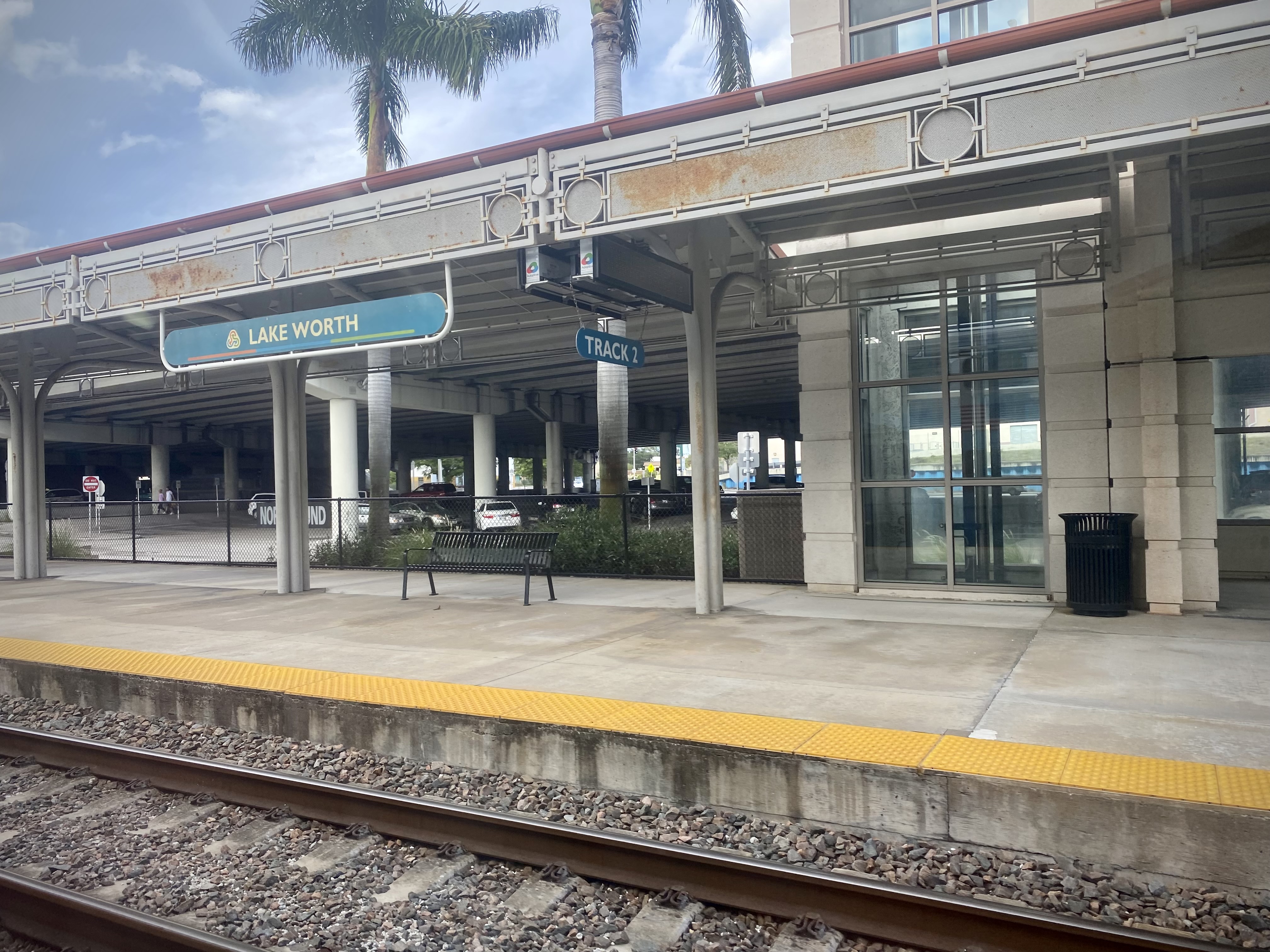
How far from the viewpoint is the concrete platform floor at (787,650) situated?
5.90 m

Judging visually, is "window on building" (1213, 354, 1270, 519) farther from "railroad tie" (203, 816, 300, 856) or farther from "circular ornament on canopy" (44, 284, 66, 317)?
"circular ornament on canopy" (44, 284, 66, 317)

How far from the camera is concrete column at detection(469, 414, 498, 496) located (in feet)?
141

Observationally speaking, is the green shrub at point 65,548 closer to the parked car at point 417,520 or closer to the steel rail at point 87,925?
the parked car at point 417,520

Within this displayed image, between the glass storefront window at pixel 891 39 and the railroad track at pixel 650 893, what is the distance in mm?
10282

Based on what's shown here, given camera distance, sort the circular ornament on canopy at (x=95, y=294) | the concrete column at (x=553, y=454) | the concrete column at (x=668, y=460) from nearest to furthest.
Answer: the circular ornament on canopy at (x=95, y=294) < the concrete column at (x=553, y=454) < the concrete column at (x=668, y=460)

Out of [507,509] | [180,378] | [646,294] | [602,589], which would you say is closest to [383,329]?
[646,294]

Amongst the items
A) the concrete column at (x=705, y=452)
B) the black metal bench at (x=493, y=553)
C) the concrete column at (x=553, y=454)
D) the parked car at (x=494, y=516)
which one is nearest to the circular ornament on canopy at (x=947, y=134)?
the concrete column at (x=705, y=452)

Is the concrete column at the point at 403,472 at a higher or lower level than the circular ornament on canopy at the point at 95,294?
lower

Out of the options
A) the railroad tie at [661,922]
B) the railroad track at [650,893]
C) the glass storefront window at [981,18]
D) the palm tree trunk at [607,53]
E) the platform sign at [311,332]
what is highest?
the palm tree trunk at [607,53]

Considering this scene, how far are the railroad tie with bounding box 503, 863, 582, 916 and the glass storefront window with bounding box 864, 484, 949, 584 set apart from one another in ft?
25.9

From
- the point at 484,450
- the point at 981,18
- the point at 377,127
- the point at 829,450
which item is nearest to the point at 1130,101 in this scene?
the point at 981,18

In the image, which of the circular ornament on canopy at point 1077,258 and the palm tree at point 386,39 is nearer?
the circular ornament on canopy at point 1077,258

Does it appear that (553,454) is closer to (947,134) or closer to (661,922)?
(947,134)

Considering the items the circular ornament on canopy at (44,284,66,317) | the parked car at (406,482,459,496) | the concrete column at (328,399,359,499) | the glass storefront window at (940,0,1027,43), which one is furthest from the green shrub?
the parked car at (406,482,459,496)
